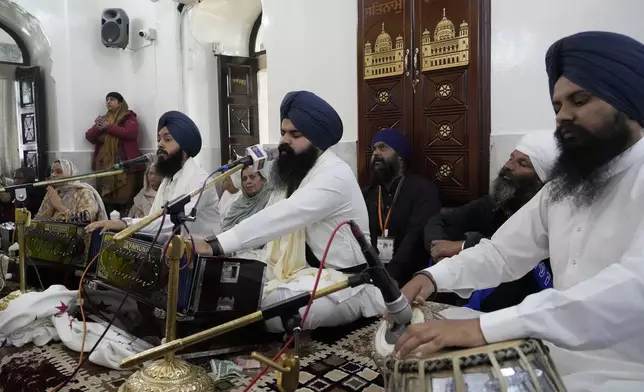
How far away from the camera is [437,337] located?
3.87ft

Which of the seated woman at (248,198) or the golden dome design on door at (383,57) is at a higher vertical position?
the golden dome design on door at (383,57)

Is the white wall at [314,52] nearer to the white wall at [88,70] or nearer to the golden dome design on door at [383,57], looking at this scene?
the golden dome design on door at [383,57]

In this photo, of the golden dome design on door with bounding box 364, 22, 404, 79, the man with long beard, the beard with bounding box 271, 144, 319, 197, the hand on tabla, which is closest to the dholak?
the hand on tabla

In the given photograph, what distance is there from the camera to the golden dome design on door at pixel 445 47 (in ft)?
13.1

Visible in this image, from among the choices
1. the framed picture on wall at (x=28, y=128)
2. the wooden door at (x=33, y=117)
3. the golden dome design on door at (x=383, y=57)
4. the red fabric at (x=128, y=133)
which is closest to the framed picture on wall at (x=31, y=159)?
the wooden door at (x=33, y=117)

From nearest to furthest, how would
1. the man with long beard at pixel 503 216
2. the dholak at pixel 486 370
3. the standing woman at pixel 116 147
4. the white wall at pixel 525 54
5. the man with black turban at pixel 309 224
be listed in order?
1. the dholak at pixel 486 370
2. the man with black turban at pixel 309 224
3. the man with long beard at pixel 503 216
4. the white wall at pixel 525 54
5. the standing woman at pixel 116 147

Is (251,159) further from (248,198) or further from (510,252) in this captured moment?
(248,198)

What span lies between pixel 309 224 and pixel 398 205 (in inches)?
66.4

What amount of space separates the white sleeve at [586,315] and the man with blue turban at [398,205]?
2.61 metres

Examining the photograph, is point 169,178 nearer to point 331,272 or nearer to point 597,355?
point 331,272

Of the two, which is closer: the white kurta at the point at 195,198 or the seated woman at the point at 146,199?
the white kurta at the point at 195,198

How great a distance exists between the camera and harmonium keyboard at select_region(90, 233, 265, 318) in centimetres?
218

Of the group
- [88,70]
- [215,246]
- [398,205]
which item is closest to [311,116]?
[215,246]

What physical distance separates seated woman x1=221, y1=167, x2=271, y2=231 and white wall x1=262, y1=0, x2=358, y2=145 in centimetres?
109
